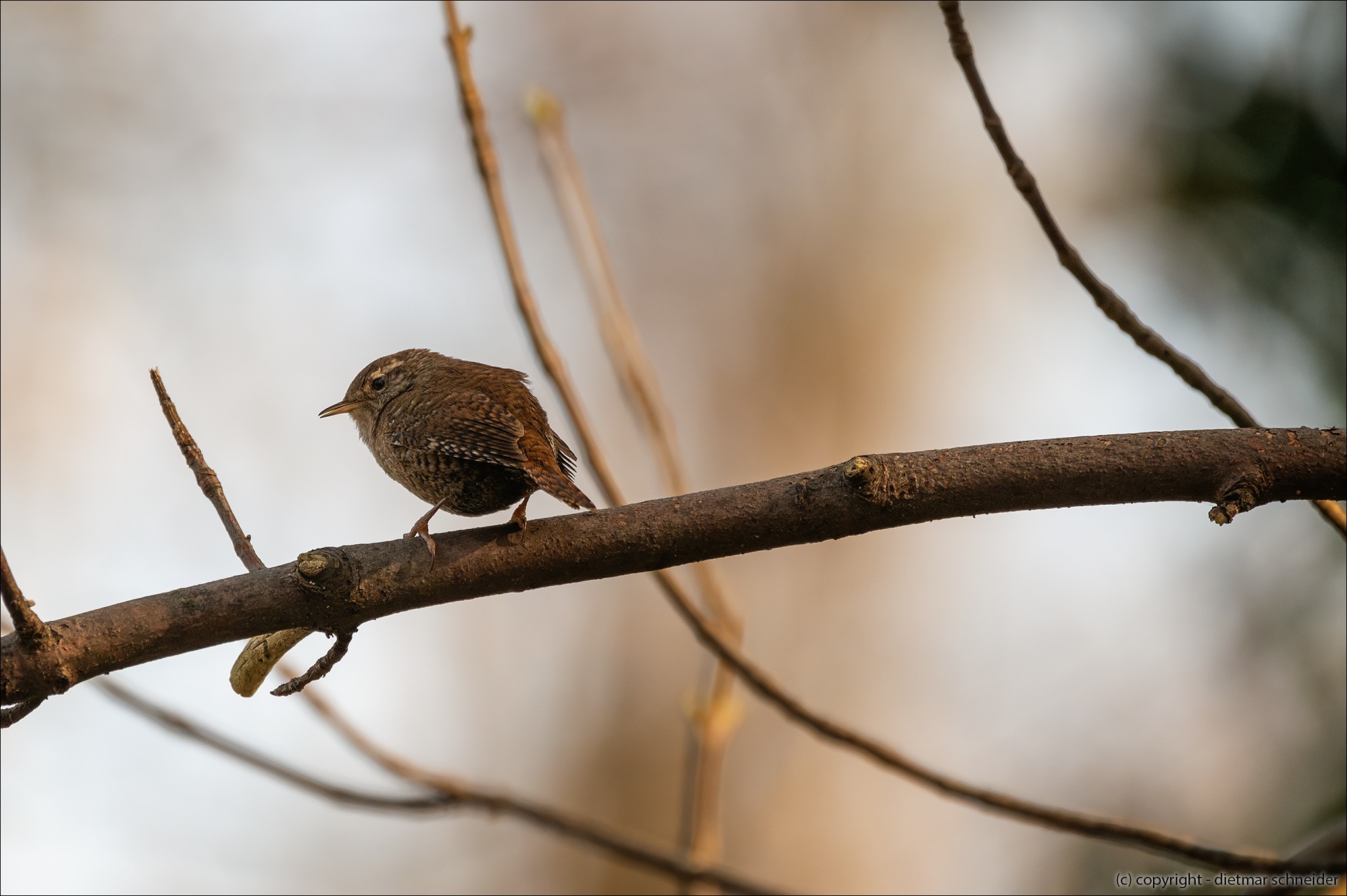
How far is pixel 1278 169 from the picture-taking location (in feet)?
13.4

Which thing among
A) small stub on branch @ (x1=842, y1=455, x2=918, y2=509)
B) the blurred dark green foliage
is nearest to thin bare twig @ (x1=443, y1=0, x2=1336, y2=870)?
small stub on branch @ (x1=842, y1=455, x2=918, y2=509)

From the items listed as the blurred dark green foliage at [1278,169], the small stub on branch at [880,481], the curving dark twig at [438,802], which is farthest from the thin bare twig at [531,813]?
the blurred dark green foliage at [1278,169]

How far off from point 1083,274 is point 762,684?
4.45 feet

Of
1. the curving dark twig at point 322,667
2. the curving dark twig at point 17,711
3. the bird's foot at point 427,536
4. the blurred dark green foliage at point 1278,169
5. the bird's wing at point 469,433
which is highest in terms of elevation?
the blurred dark green foliage at point 1278,169

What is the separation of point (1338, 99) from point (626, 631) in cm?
579

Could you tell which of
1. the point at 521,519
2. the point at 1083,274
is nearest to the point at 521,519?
the point at 521,519

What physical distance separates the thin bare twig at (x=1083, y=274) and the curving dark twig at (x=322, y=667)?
174 centimetres

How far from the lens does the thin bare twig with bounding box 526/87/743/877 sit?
363cm

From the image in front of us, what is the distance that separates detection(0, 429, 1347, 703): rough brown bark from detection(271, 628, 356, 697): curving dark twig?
71 mm

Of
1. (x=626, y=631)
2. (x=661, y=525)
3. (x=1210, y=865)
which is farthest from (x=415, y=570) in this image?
(x=626, y=631)

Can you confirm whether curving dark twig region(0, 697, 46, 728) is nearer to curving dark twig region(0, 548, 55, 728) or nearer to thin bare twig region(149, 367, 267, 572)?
curving dark twig region(0, 548, 55, 728)

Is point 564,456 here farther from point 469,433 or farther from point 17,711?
point 17,711

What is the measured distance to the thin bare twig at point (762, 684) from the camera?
2506 millimetres

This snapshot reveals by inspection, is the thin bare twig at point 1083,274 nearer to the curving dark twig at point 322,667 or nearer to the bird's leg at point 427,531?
the bird's leg at point 427,531
